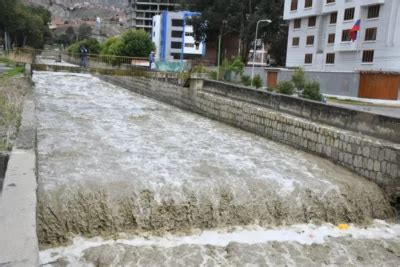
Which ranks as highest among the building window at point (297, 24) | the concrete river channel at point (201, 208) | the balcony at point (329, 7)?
the balcony at point (329, 7)

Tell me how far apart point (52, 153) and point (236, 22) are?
44.5 meters

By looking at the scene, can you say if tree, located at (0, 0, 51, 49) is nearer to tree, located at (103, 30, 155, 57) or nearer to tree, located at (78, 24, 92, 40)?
tree, located at (103, 30, 155, 57)

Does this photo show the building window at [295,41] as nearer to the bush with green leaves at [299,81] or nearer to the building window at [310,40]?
the building window at [310,40]

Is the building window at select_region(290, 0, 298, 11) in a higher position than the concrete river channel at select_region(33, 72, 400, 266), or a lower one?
higher

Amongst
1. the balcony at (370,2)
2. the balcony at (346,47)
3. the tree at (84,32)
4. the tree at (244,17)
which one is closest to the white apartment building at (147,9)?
the tree at (84,32)

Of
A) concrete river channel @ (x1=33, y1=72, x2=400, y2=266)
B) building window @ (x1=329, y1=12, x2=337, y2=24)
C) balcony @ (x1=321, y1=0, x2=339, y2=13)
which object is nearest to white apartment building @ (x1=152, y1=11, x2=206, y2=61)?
balcony @ (x1=321, y1=0, x2=339, y2=13)

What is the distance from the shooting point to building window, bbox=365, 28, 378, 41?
113ft

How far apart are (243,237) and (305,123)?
17.7 ft

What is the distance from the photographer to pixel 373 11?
3472cm

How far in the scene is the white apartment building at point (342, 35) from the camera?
108 ft

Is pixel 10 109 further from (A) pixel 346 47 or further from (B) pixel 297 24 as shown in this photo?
(B) pixel 297 24

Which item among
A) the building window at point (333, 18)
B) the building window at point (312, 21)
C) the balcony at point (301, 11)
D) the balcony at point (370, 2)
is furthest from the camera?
the building window at point (312, 21)

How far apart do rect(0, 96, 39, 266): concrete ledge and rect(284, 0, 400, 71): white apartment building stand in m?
30.3

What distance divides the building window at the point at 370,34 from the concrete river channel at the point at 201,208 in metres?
27.6
